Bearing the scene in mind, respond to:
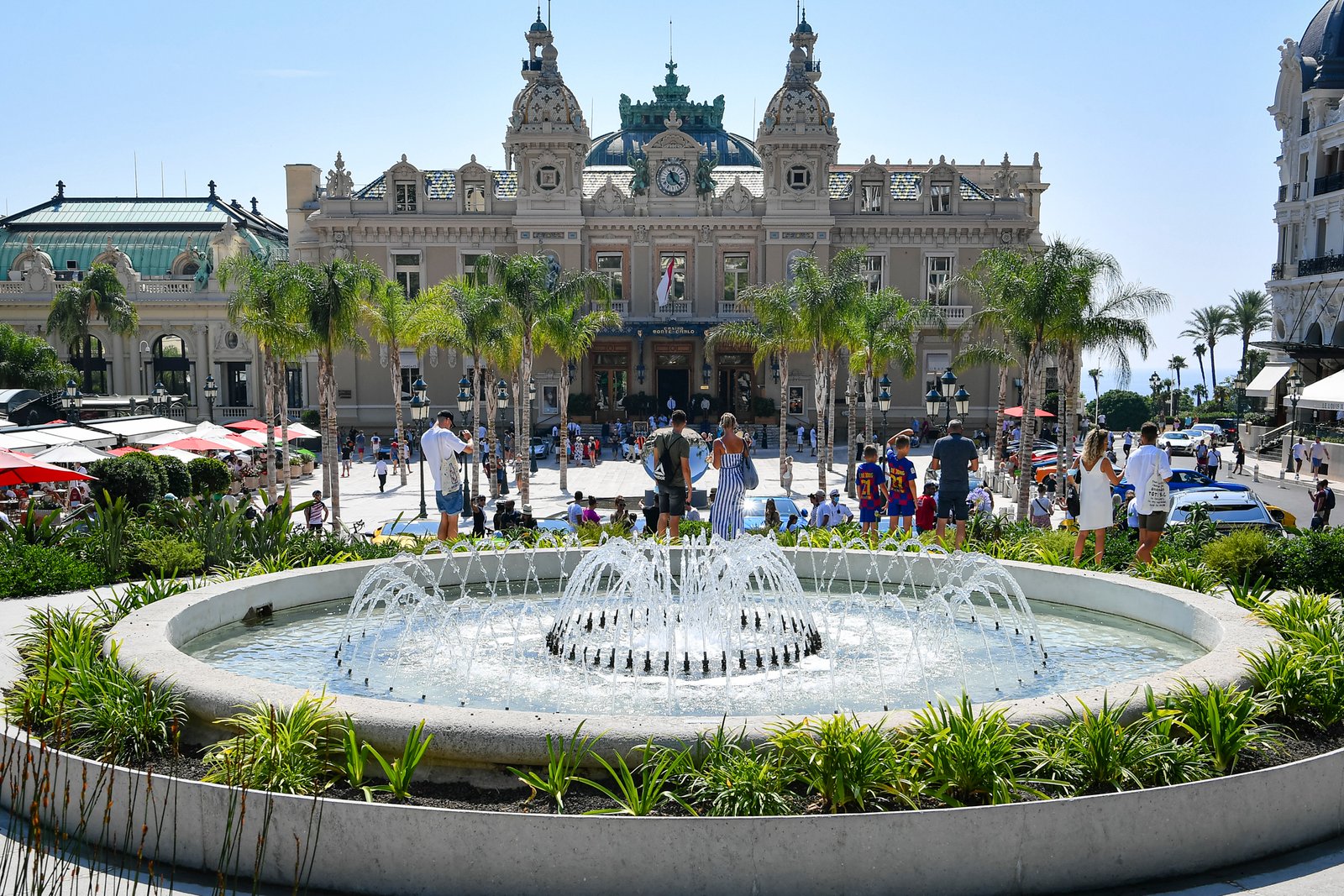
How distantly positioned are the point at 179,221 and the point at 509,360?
37.9 m

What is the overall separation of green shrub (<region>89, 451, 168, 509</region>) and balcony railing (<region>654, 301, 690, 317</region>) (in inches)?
1349

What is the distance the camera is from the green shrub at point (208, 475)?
26.9 meters

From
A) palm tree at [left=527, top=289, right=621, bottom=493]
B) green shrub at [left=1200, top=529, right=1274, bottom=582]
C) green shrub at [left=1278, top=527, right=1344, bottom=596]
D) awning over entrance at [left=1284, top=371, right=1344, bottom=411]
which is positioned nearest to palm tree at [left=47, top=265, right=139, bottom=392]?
palm tree at [left=527, top=289, right=621, bottom=493]

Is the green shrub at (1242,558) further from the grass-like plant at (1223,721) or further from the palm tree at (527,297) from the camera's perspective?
the palm tree at (527,297)

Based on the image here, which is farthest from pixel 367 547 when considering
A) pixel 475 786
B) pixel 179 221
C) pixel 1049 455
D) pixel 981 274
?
pixel 179 221

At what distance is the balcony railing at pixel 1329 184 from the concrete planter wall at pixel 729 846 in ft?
182

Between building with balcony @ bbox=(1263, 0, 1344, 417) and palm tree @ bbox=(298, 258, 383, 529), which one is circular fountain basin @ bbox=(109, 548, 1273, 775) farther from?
building with balcony @ bbox=(1263, 0, 1344, 417)

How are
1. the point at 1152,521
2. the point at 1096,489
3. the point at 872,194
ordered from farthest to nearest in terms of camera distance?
the point at 872,194 → the point at 1152,521 → the point at 1096,489

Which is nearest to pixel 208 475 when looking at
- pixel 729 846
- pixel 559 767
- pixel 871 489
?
pixel 871 489

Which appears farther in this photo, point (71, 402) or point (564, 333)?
point (71, 402)

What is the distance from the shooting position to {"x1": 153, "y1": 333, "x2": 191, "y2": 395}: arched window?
5831 cm

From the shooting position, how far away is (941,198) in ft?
182

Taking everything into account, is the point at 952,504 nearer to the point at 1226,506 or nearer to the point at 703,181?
the point at 1226,506

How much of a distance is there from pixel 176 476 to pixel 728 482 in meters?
15.8
